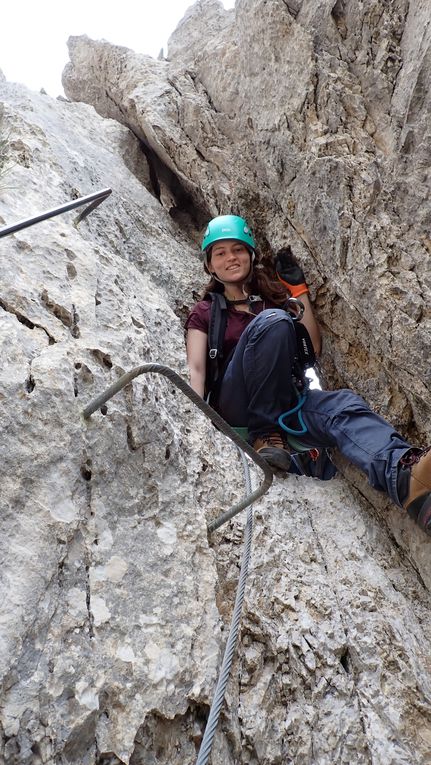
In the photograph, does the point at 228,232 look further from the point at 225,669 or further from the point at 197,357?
the point at 225,669

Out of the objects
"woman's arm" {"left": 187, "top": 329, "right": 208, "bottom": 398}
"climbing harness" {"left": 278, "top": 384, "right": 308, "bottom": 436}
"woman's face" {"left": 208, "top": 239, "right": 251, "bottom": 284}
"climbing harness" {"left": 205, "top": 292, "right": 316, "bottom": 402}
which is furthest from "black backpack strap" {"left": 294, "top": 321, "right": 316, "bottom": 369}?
"woman's face" {"left": 208, "top": 239, "right": 251, "bottom": 284}

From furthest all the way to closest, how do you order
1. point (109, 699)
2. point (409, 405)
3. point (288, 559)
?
point (409, 405), point (288, 559), point (109, 699)

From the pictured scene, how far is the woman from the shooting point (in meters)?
3.16

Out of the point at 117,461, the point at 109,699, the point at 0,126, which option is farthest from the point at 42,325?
the point at 0,126

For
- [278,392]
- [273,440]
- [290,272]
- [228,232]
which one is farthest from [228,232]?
[273,440]

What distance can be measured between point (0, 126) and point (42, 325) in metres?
2.83

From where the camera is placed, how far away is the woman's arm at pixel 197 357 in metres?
3.91

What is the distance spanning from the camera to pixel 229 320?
14.9ft

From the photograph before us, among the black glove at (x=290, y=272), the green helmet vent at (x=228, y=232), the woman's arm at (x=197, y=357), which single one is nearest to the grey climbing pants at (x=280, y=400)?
the woman's arm at (x=197, y=357)

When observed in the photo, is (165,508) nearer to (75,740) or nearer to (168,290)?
(75,740)

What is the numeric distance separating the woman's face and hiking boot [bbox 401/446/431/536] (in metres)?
2.24

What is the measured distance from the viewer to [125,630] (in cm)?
215

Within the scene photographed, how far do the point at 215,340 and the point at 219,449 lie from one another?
3.70 feet

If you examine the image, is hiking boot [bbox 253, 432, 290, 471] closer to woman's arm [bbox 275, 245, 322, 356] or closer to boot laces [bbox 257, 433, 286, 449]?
boot laces [bbox 257, 433, 286, 449]
